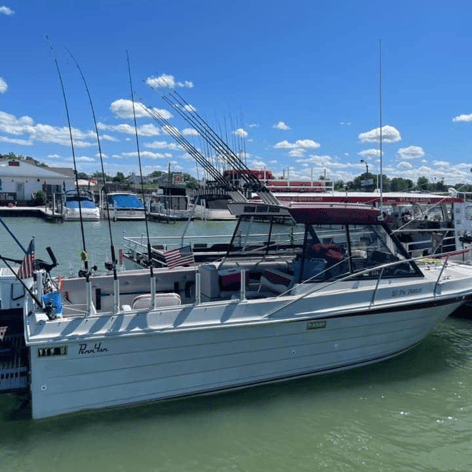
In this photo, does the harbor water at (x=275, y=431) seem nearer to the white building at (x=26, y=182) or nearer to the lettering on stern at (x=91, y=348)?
the lettering on stern at (x=91, y=348)

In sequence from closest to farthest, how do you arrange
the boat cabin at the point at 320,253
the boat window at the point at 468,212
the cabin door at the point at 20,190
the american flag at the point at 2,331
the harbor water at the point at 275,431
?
the harbor water at the point at 275,431 → the american flag at the point at 2,331 → the boat cabin at the point at 320,253 → the boat window at the point at 468,212 → the cabin door at the point at 20,190

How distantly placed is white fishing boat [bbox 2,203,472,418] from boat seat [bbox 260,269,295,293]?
0.02 m

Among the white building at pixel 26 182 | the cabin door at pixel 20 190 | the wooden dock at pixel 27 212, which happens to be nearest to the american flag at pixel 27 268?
the wooden dock at pixel 27 212

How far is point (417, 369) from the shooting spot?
24.5 ft

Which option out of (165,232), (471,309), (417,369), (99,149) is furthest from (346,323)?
(165,232)

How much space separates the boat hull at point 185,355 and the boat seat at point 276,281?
864mm

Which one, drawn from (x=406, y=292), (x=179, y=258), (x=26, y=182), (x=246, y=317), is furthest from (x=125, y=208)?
(x=246, y=317)

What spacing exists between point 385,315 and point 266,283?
188cm

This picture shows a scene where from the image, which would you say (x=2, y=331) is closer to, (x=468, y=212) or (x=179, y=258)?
(x=179, y=258)

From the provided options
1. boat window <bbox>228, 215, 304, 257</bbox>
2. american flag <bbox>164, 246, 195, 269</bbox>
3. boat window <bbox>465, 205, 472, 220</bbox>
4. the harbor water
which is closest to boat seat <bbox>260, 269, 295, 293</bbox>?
boat window <bbox>228, 215, 304, 257</bbox>

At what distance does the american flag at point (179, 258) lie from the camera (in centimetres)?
892

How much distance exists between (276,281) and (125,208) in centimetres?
4602

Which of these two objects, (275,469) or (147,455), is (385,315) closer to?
(275,469)

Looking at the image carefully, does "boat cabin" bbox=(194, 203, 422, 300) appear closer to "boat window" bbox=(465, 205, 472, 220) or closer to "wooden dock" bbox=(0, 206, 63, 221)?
"boat window" bbox=(465, 205, 472, 220)
